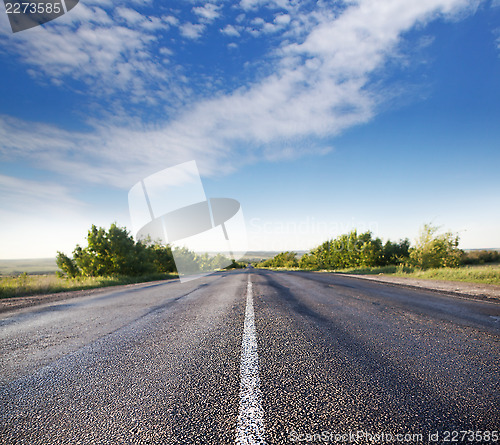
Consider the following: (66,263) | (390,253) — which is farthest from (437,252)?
(66,263)

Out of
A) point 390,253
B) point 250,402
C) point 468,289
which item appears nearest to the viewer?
point 250,402

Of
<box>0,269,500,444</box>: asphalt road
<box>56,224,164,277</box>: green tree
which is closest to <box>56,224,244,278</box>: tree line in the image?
<box>56,224,164,277</box>: green tree

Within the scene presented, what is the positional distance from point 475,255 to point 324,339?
5423 centimetres

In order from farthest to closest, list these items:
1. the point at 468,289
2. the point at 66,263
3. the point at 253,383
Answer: the point at 66,263, the point at 468,289, the point at 253,383

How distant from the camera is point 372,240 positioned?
37188mm

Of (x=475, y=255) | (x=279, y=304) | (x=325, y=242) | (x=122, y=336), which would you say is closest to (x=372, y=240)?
(x=325, y=242)

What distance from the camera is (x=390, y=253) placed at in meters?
38.1

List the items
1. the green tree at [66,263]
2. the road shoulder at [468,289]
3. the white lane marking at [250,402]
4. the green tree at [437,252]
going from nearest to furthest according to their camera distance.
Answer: the white lane marking at [250,402] < the road shoulder at [468,289] < the green tree at [437,252] < the green tree at [66,263]

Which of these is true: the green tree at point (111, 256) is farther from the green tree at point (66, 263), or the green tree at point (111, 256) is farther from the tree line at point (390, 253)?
the tree line at point (390, 253)

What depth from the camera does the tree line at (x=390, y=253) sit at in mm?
19312

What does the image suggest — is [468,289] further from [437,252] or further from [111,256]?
[111,256]

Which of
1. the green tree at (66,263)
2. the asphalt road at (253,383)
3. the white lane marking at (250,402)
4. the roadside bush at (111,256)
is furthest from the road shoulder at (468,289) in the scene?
the green tree at (66,263)

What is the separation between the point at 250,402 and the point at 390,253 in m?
43.1

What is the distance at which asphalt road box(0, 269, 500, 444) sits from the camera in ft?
4.16
